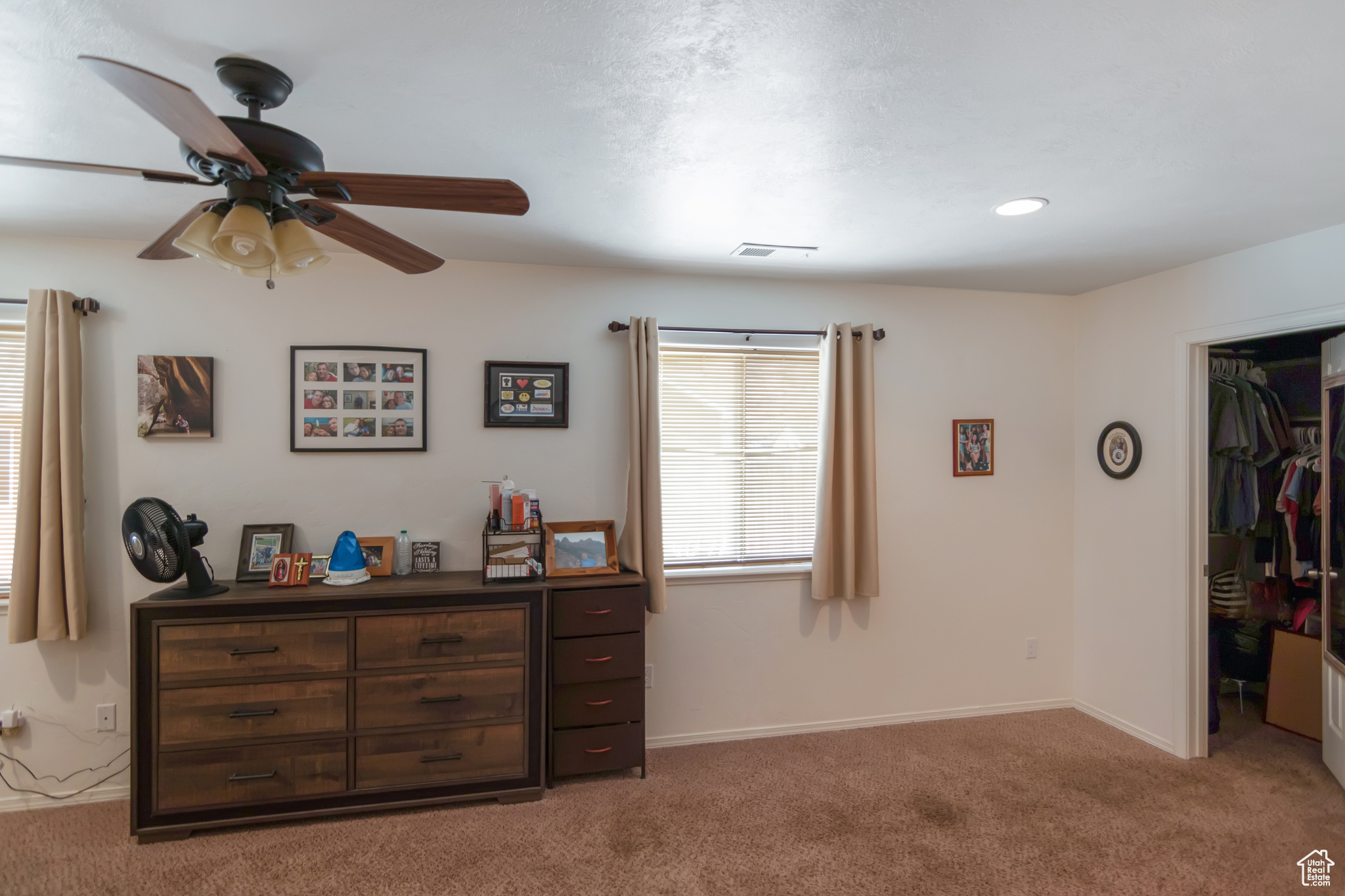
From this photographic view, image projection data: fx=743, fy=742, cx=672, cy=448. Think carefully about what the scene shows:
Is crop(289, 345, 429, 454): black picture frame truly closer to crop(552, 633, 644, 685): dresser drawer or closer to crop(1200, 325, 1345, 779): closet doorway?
crop(552, 633, 644, 685): dresser drawer

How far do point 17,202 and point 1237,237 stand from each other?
466 centimetres

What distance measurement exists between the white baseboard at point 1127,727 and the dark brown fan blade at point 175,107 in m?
4.37

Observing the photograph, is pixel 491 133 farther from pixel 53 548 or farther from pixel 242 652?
pixel 53 548

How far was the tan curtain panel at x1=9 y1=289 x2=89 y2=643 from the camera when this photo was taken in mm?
2926

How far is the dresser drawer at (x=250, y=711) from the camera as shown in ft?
9.27

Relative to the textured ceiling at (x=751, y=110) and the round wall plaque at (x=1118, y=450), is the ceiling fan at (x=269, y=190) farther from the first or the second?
the round wall plaque at (x=1118, y=450)

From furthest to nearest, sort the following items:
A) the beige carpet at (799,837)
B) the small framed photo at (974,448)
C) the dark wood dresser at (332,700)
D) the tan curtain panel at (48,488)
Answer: the small framed photo at (974,448) → the tan curtain panel at (48,488) → the dark wood dresser at (332,700) → the beige carpet at (799,837)

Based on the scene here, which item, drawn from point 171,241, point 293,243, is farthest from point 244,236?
point 171,241

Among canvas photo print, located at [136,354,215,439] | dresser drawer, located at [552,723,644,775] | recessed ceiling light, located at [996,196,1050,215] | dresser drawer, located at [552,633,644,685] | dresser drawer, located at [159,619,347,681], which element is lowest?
dresser drawer, located at [552,723,644,775]

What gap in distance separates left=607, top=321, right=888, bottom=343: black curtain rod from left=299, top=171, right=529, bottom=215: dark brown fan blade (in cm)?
193

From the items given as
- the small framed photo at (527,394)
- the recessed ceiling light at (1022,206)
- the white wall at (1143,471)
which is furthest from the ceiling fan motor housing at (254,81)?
the white wall at (1143,471)

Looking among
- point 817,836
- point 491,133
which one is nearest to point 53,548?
point 491,133

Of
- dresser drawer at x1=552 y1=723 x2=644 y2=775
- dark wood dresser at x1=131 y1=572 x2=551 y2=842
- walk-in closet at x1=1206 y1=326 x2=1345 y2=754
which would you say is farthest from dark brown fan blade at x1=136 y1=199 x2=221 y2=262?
walk-in closet at x1=1206 y1=326 x2=1345 y2=754

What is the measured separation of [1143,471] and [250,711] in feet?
13.8
